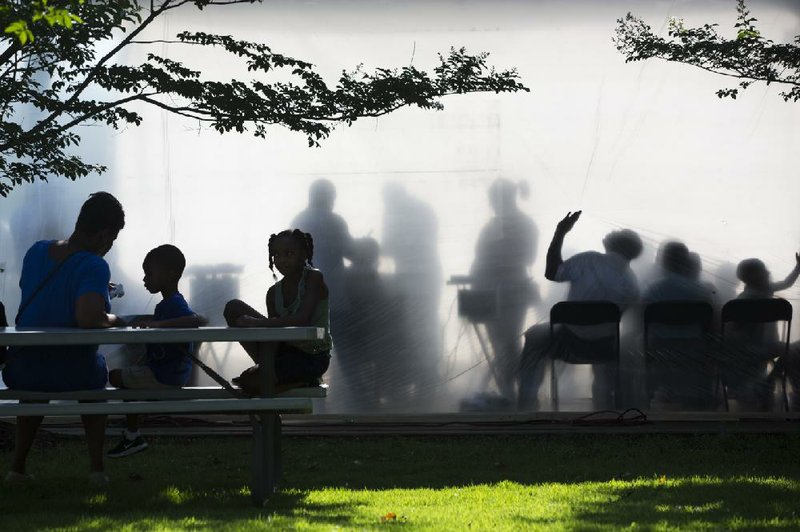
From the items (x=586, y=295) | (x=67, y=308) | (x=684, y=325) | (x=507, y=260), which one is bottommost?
(x=684, y=325)

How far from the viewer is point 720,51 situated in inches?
321

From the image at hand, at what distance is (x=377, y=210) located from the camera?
8.66 m

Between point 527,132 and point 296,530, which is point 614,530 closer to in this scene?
point 296,530

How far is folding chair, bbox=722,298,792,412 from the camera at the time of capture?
8.52 meters

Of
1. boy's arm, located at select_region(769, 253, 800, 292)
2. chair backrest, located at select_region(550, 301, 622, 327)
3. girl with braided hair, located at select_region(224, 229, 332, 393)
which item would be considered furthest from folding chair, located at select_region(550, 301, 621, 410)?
girl with braided hair, located at select_region(224, 229, 332, 393)

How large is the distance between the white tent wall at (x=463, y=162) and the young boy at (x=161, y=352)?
8.73ft

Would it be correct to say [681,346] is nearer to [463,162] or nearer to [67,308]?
[463,162]

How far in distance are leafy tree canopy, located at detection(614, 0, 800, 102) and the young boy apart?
3.82 metres

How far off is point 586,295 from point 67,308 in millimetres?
4137

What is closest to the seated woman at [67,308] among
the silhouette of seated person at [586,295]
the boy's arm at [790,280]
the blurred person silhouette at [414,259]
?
the blurred person silhouette at [414,259]

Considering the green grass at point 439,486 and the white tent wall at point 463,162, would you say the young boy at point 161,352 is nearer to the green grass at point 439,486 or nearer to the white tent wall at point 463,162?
the green grass at point 439,486

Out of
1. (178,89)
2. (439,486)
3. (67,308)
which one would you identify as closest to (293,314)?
(67,308)

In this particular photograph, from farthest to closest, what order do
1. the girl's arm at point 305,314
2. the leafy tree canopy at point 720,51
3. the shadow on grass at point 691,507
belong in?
the leafy tree canopy at point 720,51 → the girl's arm at point 305,314 → the shadow on grass at point 691,507

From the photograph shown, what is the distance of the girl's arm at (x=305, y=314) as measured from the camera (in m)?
5.30
